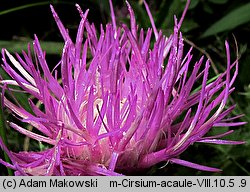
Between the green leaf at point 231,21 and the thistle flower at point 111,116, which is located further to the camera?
the green leaf at point 231,21

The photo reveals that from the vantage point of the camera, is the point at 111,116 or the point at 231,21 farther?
the point at 231,21

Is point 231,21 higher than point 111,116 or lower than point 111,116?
higher

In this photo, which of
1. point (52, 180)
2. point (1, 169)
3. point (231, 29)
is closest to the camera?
point (52, 180)

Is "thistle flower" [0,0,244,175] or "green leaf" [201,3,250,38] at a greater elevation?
"green leaf" [201,3,250,38]

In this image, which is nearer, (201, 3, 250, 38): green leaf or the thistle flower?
the thistle flower

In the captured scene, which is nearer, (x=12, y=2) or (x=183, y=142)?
(x=183, y=142)

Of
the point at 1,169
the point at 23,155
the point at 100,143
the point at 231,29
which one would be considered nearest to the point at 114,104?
the point at 100,143

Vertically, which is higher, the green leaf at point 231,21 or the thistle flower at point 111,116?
the green leaf at point 231,21

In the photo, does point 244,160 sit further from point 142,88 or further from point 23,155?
point 23,155
